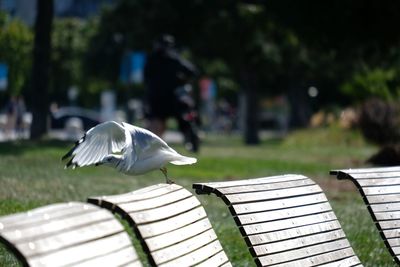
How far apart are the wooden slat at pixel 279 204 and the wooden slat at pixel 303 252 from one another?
238 mm

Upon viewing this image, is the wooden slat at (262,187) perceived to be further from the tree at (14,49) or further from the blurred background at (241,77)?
the tree at (14,49)

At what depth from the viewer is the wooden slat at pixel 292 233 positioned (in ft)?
18.9

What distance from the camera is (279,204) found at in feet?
19.8

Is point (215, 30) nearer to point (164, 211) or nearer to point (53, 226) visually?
point (164, 211)

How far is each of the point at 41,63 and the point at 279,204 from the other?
1695cm

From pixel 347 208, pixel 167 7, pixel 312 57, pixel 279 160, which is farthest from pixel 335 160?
pixel 312 57

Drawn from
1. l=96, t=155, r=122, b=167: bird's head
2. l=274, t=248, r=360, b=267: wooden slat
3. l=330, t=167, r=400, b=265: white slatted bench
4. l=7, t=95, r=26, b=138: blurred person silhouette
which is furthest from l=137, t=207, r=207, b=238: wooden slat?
l=7, t=95, r=26, b=138: blurred person silhouette

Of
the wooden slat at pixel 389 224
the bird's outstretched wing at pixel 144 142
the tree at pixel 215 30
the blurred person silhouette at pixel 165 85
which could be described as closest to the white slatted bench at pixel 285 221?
the wooden slat at pixel 389 224

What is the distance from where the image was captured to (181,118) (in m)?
19.8

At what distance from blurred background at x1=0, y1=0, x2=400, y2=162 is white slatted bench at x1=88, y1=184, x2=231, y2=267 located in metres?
14.7

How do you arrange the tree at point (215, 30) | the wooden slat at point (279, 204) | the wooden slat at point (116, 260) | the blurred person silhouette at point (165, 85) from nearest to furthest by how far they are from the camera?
1. the wooden slat at point (116, 260)
2. the wooden slat at point (279, 204)
3. the blurred person silhouette at point (165, 85)
4. the tree at point (215, 30)

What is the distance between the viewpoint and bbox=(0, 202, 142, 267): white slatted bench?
3.95 meters

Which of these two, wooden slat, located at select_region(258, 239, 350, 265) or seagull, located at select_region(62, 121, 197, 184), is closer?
wooden slat, located at select_region(258, 239, 350, 265)

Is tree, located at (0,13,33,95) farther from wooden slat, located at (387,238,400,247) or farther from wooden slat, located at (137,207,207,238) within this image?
wooden slat, located at (137,207,207,238)
